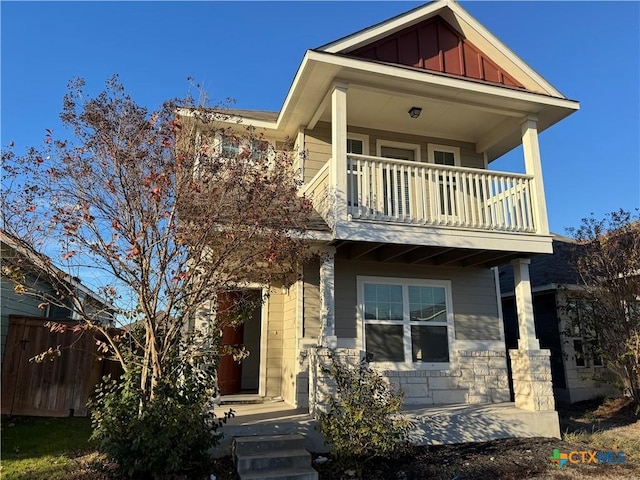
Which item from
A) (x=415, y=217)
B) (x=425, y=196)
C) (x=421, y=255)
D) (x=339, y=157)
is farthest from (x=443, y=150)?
(x=339, y=157)

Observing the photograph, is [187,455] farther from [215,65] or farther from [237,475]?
[215,65]

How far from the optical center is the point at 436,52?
7.82 meters

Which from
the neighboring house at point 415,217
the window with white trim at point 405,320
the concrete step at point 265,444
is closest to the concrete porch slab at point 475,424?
the neighboring house at point 415,217

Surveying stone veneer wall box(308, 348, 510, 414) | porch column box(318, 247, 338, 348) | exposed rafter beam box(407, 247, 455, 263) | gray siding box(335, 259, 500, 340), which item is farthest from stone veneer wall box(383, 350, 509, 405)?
exposed rafter beam box(407, 247, 455, 263)

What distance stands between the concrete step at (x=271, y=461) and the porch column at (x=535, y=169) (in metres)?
5.41

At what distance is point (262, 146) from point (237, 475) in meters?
3.94

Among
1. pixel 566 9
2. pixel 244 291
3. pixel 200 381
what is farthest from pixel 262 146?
pixel 566 9

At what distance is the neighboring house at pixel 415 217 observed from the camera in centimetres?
691

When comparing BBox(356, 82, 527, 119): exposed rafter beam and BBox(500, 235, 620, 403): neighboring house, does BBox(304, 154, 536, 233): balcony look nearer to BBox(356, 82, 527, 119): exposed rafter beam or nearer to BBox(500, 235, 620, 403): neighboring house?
BBox(356, 82, 527, 119): exposed rafter beam

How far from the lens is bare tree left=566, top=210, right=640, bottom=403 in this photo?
8.77 meters

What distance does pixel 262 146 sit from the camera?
570 cm

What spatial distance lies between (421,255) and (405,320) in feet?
4.05

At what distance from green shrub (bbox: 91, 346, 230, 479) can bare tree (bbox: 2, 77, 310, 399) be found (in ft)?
0.80

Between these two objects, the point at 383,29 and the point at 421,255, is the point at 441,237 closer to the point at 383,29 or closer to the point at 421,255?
the point at 421,255
